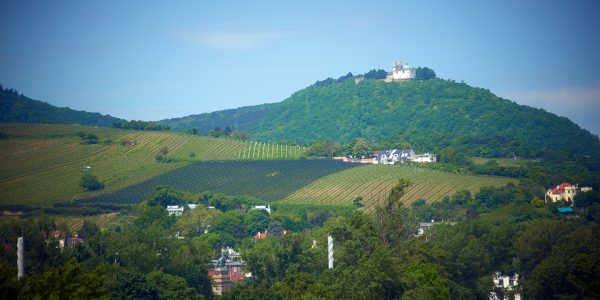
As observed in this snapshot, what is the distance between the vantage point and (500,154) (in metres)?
184

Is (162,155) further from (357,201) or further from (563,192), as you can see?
(563,192)

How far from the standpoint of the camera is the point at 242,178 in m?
145

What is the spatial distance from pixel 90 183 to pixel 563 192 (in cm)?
5713

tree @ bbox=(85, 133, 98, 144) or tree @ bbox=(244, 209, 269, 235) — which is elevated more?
tree @ bbox=(85, 133, 98, 144)

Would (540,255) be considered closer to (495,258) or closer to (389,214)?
(495,258)

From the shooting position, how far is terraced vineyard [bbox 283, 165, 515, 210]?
13175cm

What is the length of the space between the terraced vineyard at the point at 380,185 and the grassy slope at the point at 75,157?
20.3 meters

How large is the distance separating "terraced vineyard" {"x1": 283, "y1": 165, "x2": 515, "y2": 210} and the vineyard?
2704 millimetres

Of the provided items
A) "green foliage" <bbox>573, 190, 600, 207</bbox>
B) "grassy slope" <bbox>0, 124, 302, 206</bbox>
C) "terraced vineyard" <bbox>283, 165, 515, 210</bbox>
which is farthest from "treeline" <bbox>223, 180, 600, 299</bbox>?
"grassy slope" <bbox>0, 124, 302, 206</bbox>

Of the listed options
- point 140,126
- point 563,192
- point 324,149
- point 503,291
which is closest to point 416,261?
point 503,291

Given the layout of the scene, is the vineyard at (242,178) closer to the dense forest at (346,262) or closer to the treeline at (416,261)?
the dense forest at (346,262)

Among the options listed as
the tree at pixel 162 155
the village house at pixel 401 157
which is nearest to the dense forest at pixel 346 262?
the tree at pixel 162 155

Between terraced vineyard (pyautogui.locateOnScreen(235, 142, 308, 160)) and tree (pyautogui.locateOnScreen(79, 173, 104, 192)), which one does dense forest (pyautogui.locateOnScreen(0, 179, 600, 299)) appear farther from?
terraced vineyard (pyautogui.locateOnScreen(235, 142, 308, 160))

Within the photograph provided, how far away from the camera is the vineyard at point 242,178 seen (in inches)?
5453
